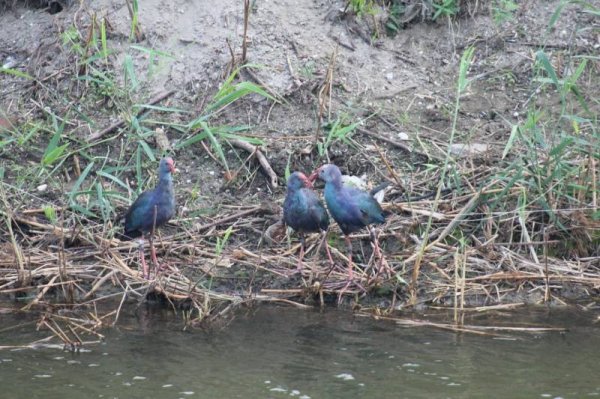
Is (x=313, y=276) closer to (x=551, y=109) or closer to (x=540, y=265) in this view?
(x=540, y=265)

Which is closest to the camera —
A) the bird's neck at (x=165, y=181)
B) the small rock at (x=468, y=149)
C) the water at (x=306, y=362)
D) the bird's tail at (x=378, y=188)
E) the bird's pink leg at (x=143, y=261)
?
the water at (x=306, y=362)

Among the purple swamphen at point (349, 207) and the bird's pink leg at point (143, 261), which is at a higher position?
the purple swamphen at point (349, 207)

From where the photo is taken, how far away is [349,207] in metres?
7.98

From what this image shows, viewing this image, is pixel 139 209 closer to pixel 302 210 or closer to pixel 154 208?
pixel 154 208

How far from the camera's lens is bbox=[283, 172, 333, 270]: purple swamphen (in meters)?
7.99

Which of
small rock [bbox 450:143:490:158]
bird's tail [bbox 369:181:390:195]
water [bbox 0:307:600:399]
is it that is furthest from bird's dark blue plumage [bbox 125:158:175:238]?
small rock [bbox 450:143:490:158]

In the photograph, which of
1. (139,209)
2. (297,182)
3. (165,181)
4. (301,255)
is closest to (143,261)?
(139,209)

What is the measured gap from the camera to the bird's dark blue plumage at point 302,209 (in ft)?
26.2

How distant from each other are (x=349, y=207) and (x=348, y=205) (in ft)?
0.05

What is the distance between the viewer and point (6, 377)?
252 inches

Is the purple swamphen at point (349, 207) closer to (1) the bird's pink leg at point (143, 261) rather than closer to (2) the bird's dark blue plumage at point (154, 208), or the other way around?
(2) the bird's dark blue plumage at point (154, 208)

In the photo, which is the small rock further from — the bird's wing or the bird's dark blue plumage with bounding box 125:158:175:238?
the bird's wing

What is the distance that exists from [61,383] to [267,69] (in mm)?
4244

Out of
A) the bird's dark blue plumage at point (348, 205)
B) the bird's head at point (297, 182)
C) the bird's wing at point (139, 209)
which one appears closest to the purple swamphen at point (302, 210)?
the bird's head at point (297, 182)
